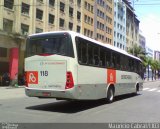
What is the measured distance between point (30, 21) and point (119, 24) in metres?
52.1

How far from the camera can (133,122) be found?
10977 millimetres

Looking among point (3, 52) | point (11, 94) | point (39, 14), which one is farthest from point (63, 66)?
point (39, 14)

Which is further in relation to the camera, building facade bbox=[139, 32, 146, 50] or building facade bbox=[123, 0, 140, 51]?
building facade bbox=[139, 32, 146, 50]

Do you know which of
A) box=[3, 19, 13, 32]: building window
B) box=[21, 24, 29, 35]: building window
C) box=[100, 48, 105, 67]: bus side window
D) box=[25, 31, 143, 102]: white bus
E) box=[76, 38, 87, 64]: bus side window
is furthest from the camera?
box=[21, 24, 29, 35]: building window

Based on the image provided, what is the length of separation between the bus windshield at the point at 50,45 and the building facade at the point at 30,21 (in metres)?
21.2

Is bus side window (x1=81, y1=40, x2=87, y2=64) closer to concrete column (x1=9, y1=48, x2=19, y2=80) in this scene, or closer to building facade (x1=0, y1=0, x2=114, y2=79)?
concrete column (x1=9, y1=48, x2=19, y2=80)

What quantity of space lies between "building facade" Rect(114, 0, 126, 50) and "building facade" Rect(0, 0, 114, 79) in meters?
20.1

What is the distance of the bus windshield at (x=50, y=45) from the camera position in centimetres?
1312

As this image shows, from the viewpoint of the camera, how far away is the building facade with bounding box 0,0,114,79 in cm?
3766

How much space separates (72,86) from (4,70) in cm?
2716

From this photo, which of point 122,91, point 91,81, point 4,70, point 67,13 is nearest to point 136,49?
point 67,13

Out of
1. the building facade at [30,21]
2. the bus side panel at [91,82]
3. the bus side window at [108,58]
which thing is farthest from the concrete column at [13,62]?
the bus side panel at [91,82]

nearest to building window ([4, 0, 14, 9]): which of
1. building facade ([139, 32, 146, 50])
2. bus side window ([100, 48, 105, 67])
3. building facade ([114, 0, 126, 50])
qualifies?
bus side window ([100, 48, 105, 67])

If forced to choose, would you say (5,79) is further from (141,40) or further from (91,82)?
(141,40)
